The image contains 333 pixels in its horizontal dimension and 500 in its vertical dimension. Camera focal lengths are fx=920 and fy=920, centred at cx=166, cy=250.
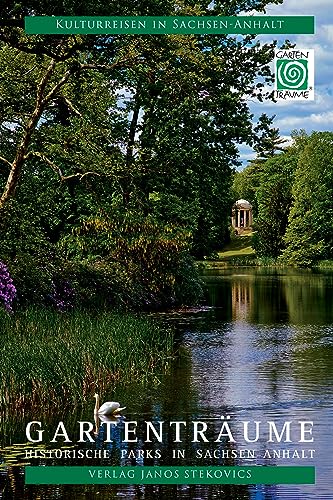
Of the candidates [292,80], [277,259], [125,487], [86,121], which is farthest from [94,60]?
[277,259]

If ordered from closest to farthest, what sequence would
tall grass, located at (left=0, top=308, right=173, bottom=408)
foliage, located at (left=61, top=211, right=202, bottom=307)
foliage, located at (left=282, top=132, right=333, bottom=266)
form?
tall grass, located at (left=0, top=308, right=173, bottom=408) < foliage, located at (left=61, top=211, right=202, bottom=307) < foliage, located at (left=282, top=132, right=333, bottom=266)

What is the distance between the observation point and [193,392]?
14.8 m

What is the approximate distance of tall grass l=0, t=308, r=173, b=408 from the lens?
1293 centimetres

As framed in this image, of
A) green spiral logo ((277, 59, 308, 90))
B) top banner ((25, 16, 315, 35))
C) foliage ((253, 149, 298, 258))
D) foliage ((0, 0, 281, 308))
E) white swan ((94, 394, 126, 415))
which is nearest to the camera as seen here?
top banner ((25, 16, 315, 35))

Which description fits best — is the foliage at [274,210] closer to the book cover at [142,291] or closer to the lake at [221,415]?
the book cover at [142,291]

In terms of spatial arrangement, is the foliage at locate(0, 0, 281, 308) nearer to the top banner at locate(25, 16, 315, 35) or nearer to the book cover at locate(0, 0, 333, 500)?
the book cover at locate(0, 0, 333, 500)

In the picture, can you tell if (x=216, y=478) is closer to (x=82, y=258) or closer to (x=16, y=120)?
(x=16, y=120)

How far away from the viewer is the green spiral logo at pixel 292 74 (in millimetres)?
13289

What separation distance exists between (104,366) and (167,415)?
2450 mm

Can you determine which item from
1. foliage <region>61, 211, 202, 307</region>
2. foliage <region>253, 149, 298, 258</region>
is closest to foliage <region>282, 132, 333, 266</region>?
foliage <region>253, 149, 298, 258</region>

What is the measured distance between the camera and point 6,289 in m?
18.5

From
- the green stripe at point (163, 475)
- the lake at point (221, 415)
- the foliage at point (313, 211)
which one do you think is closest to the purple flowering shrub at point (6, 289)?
the lake at point (221, 415)

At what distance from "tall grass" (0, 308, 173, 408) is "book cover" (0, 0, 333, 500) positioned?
0.14 feet

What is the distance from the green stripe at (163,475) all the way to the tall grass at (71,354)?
326 cm
